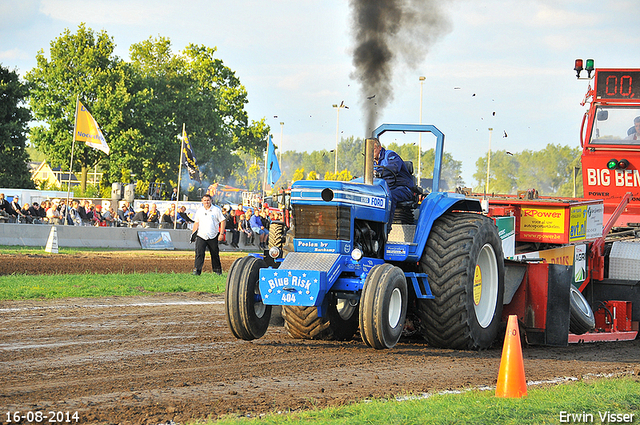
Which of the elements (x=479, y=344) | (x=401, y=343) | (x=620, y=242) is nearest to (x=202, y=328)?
(x=401, y=343)

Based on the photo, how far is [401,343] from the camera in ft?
27.0

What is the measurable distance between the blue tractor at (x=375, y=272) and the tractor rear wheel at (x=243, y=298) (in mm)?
10

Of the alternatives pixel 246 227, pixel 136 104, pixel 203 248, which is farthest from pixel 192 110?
pixel 203 248

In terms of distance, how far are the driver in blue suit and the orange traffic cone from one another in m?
2.68

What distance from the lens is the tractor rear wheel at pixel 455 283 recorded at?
7.42 metres

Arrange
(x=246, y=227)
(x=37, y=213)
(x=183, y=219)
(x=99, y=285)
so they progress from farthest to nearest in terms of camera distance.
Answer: (x=246, y=227), (x=183, y=219), (x=37, y=213), (x=99, y=285)

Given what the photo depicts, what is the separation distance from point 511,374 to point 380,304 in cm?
153

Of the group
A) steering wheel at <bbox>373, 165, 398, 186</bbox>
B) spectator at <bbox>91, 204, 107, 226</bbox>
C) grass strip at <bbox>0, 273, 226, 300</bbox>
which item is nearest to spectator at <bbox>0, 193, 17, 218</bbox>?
spectator at <bbox>91, 204, 107, 226</bbox>

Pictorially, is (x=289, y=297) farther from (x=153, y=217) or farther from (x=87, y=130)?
(x=87, y=130)

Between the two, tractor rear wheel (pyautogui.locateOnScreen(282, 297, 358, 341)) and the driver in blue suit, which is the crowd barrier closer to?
tractor rear wheel (pyautogui.locateOnScreen(282, 297, 358, 341))

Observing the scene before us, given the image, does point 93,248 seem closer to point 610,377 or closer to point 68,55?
point 610,377

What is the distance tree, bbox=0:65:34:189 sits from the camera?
3928 cm

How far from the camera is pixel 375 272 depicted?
6.77 meters

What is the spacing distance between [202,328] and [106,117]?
4336cm
